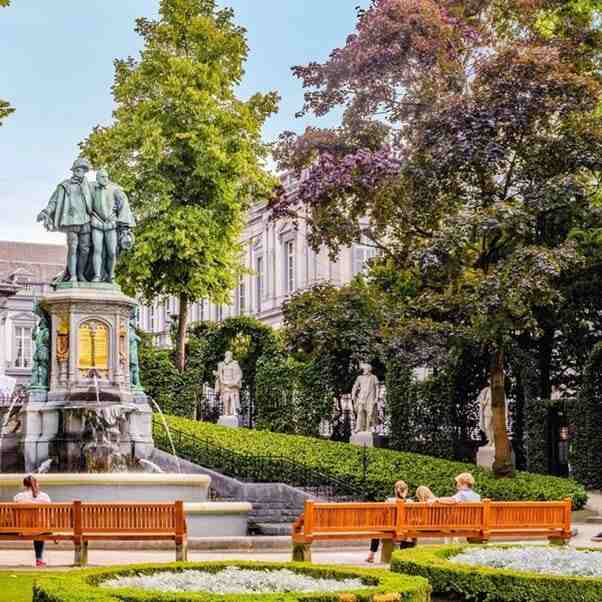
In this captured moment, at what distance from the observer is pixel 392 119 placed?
32.8m

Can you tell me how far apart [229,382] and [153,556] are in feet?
81.3

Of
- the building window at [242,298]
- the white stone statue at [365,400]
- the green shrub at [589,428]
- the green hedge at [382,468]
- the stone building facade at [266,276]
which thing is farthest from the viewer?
the building window at [242,298]

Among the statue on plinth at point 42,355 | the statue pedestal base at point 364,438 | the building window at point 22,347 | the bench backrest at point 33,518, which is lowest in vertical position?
the bench backrest at point 33,518

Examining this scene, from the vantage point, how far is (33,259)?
350 ft

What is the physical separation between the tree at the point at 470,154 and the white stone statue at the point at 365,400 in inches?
→ 155

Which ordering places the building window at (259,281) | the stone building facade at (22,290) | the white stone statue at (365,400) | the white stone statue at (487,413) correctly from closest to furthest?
the white stone statue at (487,413) → the white stone statue at (365,400) → the building window at (259,281) → the stone building facade at (22,290)

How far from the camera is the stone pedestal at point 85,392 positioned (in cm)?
2511

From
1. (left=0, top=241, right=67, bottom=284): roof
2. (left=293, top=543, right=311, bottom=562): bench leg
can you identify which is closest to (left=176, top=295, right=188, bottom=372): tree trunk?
(left=293, top=543, right=311, bottom=562): bench leg

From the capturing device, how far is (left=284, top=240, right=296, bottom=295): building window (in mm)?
60438

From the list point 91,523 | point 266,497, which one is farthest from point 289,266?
point 91,523

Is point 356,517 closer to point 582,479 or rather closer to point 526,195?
point 526,195

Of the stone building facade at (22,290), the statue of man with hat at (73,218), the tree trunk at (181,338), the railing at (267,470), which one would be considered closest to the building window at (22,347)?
the stone building facade at (22,290)

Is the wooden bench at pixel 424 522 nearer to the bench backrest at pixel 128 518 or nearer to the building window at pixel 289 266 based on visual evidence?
the bench backrest at pixel 128 518

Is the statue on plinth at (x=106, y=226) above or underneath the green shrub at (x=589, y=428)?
above
